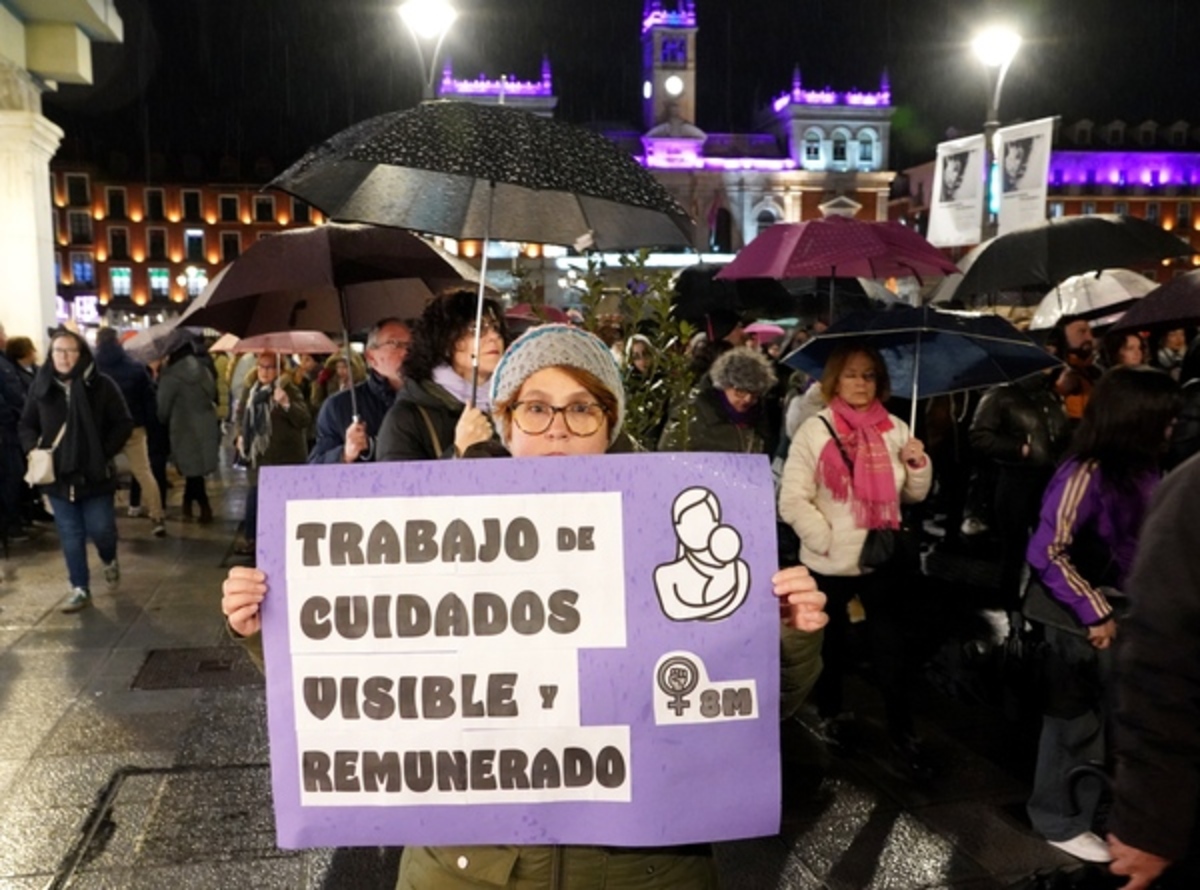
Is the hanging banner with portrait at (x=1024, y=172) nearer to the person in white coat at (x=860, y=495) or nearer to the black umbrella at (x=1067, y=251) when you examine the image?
the black umbrella at (x=1067, y=251)

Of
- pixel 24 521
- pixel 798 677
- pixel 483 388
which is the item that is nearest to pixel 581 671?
pixel 798 677

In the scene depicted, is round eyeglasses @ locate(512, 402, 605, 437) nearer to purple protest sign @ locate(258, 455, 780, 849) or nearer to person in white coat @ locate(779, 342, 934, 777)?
purple protest sign @ locate(258, 455, 780, 849)

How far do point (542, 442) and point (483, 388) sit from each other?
4.51 feet

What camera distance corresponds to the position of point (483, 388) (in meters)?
3.74

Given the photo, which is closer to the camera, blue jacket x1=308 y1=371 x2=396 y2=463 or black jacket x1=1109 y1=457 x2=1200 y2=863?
black jacket x1=1109 y1=457 x2=1200 y2=863

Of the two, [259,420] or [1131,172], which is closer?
[259,420]

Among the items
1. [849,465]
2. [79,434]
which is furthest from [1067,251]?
[79,434]

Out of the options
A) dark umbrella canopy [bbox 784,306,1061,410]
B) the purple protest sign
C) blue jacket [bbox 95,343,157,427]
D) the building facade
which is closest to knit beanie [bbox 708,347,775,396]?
dark umbrella canopy [bbox 784,306,1061,410]

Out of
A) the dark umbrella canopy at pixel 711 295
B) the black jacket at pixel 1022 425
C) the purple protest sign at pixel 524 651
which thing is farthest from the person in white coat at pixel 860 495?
the dark umbrella canopy at pixel 711 295

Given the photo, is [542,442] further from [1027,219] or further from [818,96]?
[818,96]

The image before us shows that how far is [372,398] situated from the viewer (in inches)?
211

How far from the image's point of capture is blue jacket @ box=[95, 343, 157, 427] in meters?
11.1

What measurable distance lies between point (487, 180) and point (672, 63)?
92.7 meters

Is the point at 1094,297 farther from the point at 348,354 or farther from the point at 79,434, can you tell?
the point at 79,434
